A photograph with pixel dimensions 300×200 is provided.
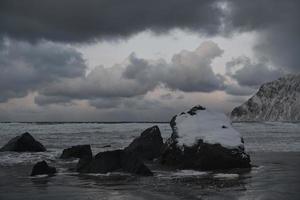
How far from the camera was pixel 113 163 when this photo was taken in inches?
617

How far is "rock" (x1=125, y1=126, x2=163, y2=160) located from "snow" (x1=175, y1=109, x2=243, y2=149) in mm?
2552

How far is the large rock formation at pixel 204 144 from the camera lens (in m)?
16.4

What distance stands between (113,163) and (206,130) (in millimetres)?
4148

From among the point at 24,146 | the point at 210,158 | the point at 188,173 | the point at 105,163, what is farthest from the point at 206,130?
the point at 24,146

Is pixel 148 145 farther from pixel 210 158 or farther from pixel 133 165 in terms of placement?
pixel 133 165

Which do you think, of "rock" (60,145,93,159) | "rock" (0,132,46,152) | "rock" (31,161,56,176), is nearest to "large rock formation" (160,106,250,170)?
"rock" (60,145,93,159)

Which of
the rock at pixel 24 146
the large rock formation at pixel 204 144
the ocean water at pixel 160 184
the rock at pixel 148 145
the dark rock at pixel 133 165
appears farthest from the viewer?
the rock at pixel 24 146

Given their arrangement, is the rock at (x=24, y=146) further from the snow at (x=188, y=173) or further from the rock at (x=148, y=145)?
the snow at (x=188, y=173)

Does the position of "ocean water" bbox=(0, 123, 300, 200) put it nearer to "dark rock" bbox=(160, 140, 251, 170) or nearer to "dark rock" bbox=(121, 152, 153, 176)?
"dark rock" bbox=(121, 152, 153, 176)

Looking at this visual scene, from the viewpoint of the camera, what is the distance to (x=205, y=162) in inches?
637

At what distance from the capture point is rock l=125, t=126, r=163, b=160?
68.2 feet

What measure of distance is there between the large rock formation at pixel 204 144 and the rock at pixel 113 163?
2280mm

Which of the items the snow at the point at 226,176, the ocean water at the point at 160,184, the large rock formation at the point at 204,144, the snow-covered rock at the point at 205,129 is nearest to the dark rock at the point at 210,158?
the large rock formation at the point at 204,144

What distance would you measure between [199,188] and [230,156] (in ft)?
17.7
